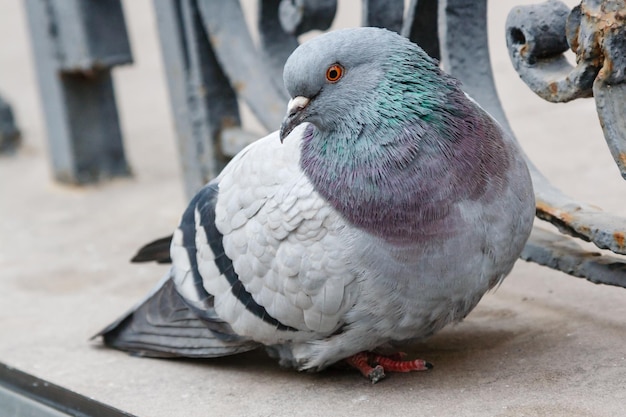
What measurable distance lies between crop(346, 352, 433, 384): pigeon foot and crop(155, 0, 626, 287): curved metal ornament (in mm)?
520

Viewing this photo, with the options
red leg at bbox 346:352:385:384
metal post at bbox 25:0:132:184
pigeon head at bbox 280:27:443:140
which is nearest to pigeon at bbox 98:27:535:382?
pigeon head at bbox 280:27:443:140

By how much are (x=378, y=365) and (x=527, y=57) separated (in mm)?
990

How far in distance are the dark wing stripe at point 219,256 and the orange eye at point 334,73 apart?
61 cm

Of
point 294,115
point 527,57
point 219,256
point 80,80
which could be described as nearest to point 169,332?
point 219,256

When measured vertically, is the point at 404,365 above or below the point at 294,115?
below

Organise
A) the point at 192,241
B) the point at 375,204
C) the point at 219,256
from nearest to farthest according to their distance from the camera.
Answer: the point at 375,204, the point at 219,256, the point at 192,241

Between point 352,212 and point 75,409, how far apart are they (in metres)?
0.95

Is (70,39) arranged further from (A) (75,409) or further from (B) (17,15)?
(B) (17,15)

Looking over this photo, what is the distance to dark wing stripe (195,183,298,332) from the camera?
2811 millimetres

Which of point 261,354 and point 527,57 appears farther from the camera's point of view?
point 261,354

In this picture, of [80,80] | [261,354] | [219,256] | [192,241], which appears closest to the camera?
[219,256]

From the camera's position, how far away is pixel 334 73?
261cm

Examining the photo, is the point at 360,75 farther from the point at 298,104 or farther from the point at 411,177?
the point at 411,177

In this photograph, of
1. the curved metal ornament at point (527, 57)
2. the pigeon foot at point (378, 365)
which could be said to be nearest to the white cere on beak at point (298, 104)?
the curved metal ornament at point (527, 57)
